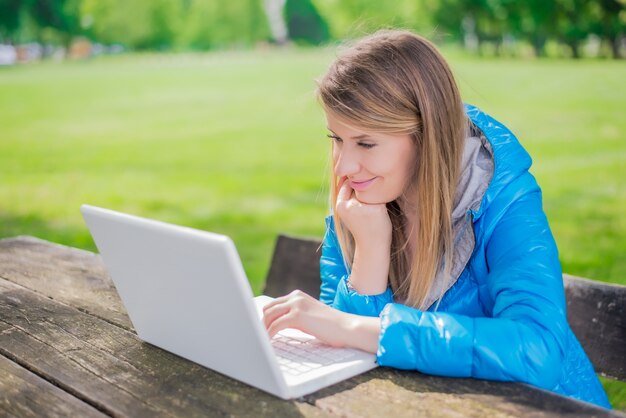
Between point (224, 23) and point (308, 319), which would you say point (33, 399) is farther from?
point (224, 23)

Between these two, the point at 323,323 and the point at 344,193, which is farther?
the point at 344,193

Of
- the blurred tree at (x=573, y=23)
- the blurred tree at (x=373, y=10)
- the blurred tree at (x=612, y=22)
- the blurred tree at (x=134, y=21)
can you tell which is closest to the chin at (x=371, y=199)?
the blurred tree at (x=612, y=22)

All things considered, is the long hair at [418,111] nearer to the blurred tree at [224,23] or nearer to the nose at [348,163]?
the nose at [348,163]

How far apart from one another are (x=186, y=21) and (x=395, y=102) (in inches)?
901

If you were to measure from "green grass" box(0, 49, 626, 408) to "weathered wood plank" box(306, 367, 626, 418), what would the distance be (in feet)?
2.61

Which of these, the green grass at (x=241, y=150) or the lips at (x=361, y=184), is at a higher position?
the lips at (x=361, y=184)

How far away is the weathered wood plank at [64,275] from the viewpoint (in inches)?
74.5

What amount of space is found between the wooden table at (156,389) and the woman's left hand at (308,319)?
11 cm

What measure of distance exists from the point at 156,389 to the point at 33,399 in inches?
8.1

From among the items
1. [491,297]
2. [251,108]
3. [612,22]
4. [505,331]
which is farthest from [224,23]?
[505,331]

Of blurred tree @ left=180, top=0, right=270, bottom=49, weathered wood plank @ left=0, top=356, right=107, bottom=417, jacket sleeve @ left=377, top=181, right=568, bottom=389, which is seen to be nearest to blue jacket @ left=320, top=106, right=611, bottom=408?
jacket sleeve @ left=377, top=181, right=568, bottom=389

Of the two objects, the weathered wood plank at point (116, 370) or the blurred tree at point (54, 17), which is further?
the blurred tree at point (54, 17)

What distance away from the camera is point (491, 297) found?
5.62ft

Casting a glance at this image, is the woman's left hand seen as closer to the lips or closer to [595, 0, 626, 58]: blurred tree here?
the lips
